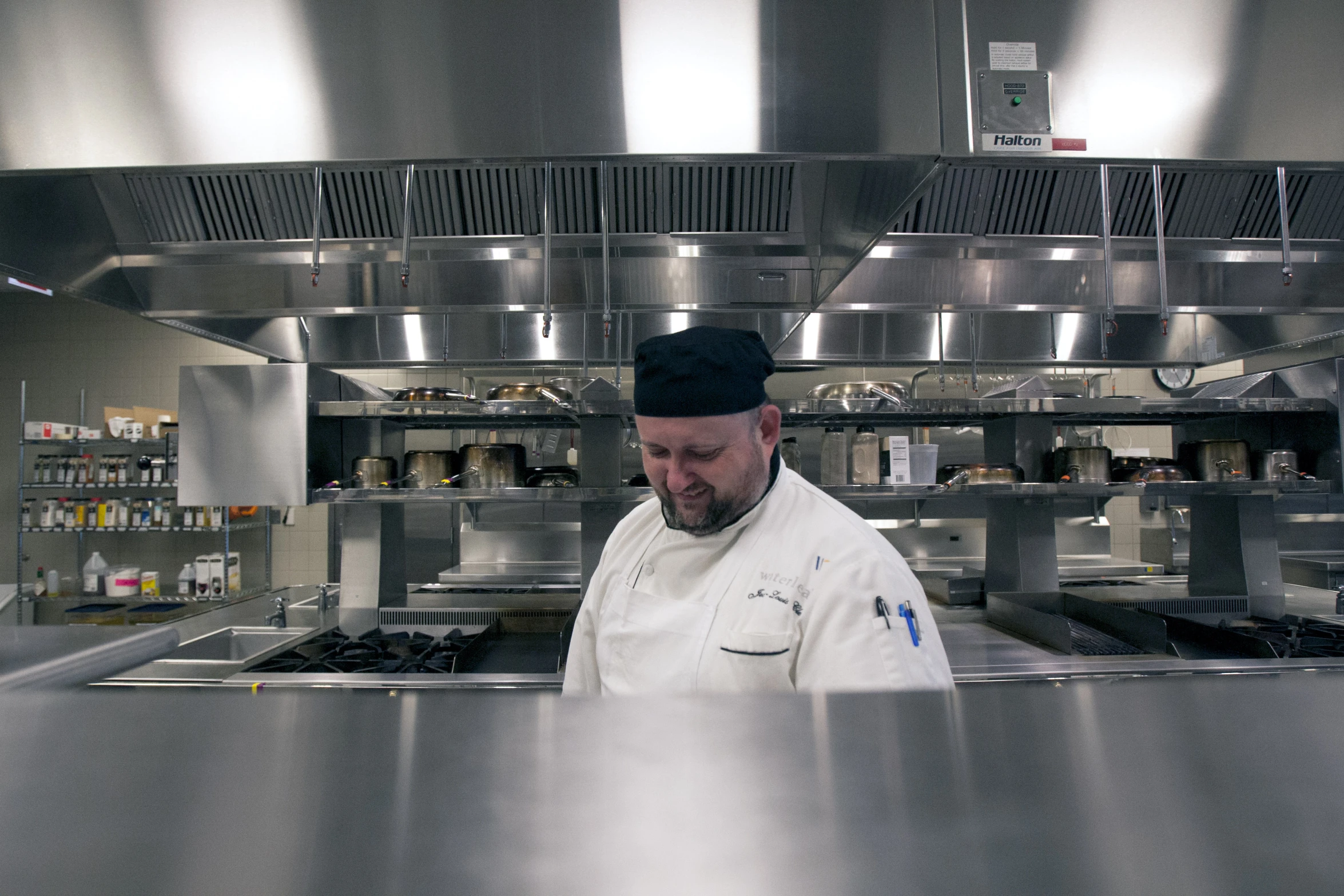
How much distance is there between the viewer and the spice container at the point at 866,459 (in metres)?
2.71

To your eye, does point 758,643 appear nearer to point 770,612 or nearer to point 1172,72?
point 770,612

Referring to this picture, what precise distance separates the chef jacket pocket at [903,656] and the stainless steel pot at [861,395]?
148 centimetres

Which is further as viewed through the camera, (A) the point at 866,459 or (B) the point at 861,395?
(B) the point at 861,395

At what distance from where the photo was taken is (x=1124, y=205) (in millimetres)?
2789

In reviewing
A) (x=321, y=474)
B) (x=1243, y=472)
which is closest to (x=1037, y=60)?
(x=1243, y=472)

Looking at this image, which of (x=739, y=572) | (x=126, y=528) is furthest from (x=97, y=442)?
(x=739, y=572)

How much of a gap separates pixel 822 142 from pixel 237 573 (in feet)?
20.7

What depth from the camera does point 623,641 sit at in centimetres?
144

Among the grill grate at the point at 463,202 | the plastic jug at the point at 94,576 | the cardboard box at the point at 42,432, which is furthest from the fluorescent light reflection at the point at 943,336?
the plastic jug at the point at 94,576

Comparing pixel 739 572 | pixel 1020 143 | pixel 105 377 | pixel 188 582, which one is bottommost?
pixel 188 582

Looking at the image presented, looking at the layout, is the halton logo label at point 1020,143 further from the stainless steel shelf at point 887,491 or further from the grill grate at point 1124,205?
the stainless steel shelf at point 887,491

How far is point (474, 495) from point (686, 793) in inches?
97.1

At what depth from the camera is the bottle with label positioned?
5.77 metres

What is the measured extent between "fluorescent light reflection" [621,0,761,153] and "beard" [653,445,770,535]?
0.92 m
